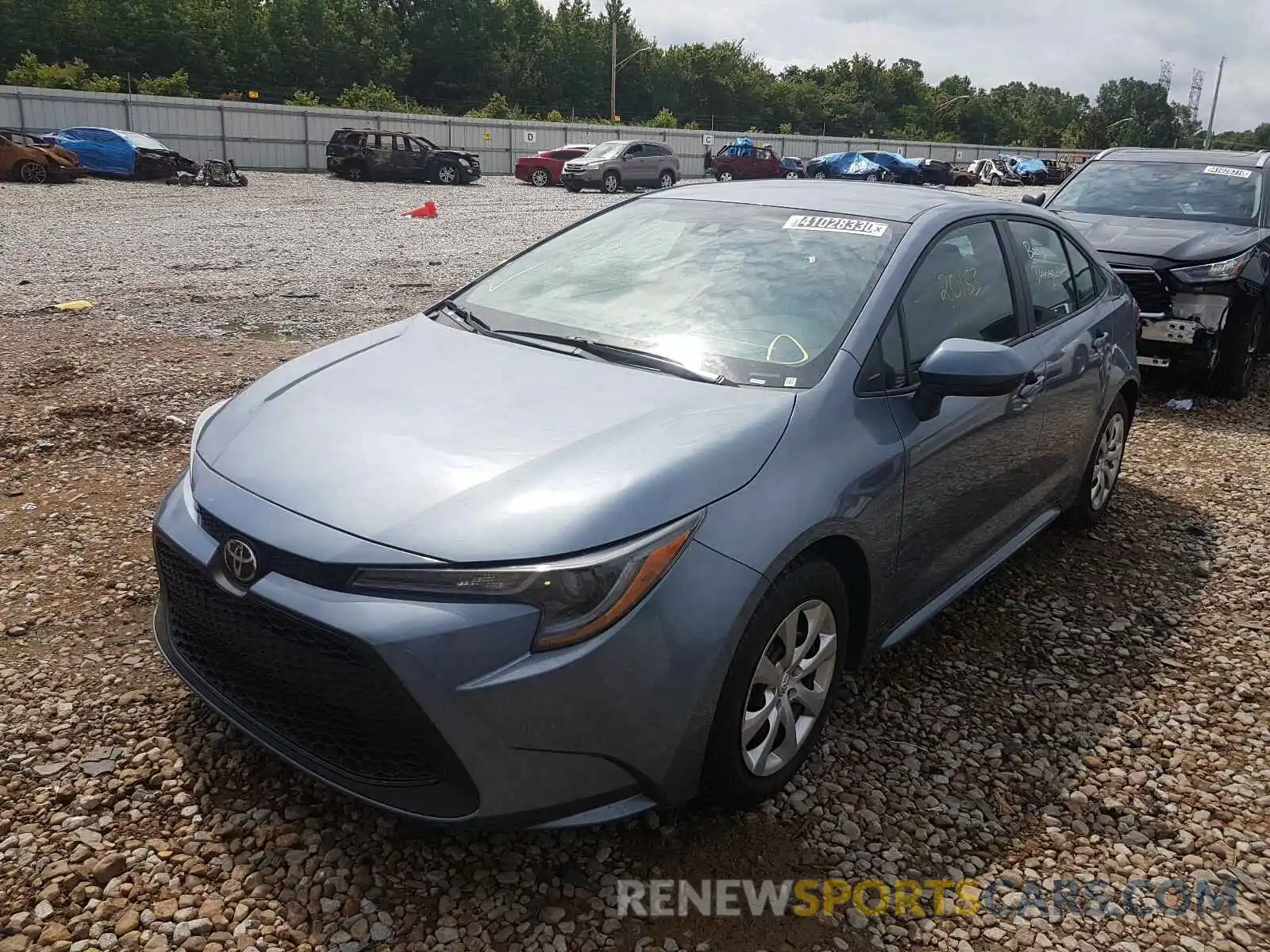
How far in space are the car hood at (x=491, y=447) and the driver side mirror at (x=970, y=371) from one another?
530mm

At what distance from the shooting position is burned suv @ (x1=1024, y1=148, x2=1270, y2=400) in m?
7.25

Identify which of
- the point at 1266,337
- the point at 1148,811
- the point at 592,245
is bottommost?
the point at 1148,811

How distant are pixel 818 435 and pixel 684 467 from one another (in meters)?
0.50

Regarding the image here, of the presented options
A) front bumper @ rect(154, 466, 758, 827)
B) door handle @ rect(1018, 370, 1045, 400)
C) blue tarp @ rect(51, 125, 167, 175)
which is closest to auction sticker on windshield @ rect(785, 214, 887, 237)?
door handle @ rect(1018, 370, 1045, 400)

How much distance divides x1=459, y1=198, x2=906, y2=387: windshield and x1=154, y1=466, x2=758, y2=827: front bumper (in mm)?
947

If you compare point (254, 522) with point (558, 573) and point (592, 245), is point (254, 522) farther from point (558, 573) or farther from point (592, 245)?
point (592, 245)

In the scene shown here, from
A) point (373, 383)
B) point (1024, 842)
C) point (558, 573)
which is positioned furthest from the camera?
point (373, 383)

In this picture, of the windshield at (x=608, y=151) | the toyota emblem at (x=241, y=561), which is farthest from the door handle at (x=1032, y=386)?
the windshield at (x=608, y=151)

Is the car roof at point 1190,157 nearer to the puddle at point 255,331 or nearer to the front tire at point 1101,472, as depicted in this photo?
the front tire at point 1101,472

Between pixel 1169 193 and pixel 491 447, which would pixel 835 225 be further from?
pixel 1169 193

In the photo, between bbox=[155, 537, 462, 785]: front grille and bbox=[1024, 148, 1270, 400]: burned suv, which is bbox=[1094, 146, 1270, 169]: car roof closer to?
bbox=[1024, 148, 1270, 400]: burned suv

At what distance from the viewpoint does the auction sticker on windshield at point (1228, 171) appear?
8.45m

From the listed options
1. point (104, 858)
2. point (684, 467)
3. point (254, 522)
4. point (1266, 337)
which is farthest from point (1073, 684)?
point (1266, 337)

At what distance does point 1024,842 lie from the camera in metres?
2.84
